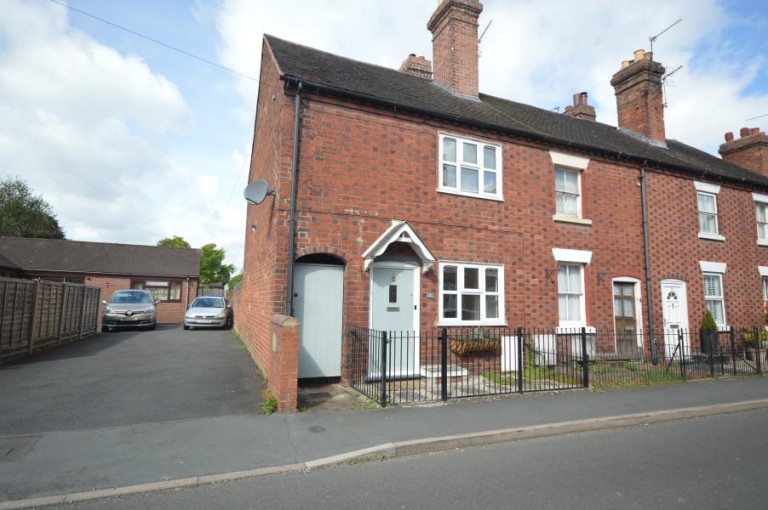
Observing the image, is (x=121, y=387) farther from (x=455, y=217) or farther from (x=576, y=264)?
(x=576, y=264)

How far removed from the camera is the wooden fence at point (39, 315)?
32.0 feet

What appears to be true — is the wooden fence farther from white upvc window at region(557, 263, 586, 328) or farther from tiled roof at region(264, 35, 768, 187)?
white upvc window at region(557, 263, 586, 328)

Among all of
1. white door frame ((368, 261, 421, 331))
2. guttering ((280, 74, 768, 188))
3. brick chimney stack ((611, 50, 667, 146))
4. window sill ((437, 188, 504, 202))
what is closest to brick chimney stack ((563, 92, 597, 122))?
brick chimney stack ((611, 50, 667, 146))

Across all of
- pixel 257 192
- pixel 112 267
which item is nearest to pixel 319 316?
pixel 257 192

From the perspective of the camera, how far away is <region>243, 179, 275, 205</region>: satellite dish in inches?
343

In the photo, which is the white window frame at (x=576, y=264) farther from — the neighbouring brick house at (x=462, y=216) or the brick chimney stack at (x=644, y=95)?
the brick chimney stack at (x=644, y=95)

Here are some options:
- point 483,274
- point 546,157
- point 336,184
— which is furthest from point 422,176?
point 546,157

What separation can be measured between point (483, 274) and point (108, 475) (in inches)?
307

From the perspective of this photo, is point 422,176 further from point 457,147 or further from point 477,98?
point 477,98

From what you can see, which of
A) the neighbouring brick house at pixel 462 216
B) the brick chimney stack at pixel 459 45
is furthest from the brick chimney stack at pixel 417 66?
the brick chimney stack at pixel 459 45

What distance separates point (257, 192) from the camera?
348 inches

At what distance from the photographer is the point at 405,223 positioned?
887cm

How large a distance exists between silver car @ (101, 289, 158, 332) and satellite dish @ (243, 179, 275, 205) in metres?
12.3

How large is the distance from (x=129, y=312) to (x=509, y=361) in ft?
51.1
